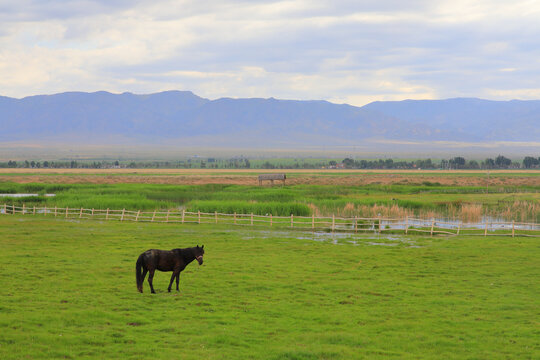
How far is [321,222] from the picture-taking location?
36.5 m

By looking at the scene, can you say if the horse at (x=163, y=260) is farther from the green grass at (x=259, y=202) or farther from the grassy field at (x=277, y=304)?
the green grass at (x=259, y=202)

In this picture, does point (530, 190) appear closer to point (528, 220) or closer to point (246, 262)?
point (528, 220)

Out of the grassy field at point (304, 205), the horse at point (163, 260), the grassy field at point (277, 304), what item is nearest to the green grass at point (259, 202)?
the grassy field at point (304, 205)

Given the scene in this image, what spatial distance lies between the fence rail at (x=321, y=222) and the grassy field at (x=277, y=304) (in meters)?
7.47

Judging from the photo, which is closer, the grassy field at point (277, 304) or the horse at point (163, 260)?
the grassy field at point (277, 304)

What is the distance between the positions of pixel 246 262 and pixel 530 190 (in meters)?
62.2

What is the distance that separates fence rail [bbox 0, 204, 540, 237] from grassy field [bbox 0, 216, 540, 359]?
24.5 ft

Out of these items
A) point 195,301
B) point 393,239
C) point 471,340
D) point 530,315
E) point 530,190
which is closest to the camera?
point 471,340

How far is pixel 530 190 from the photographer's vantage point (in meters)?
75.6

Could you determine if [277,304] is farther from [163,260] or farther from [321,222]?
[321,222]

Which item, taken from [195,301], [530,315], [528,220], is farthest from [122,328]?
[528,220]

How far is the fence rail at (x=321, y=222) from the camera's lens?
3547cm

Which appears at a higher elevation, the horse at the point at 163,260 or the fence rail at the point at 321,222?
the horse at the point at 163,260

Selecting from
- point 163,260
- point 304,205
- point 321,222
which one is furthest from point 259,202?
point 163,260
